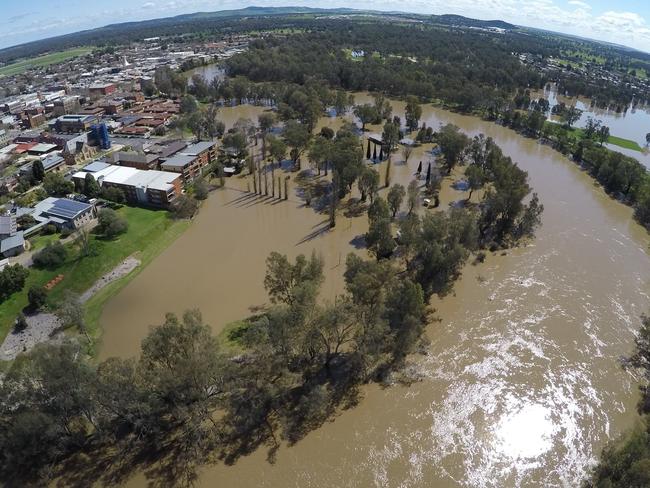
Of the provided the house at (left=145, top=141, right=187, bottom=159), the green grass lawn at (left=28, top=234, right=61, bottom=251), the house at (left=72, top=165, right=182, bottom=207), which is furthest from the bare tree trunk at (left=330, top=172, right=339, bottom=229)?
the green grass lawn at (left=28, top=234, right=61, bottom=251)

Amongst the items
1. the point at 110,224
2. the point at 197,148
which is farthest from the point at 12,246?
the point at 197,148

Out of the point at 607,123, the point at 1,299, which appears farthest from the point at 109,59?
the point at 607,123

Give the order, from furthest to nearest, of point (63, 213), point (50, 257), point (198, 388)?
point (63, 213), point (50, 257), point (198, 388)

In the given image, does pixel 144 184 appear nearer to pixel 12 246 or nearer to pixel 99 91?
pixel 12 246

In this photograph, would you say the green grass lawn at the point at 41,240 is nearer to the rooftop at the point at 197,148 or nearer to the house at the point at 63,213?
the house at the point at 63,213

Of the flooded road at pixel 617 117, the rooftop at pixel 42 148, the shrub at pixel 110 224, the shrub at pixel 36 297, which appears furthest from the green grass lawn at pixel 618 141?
the rooftop at pixel 42 148
